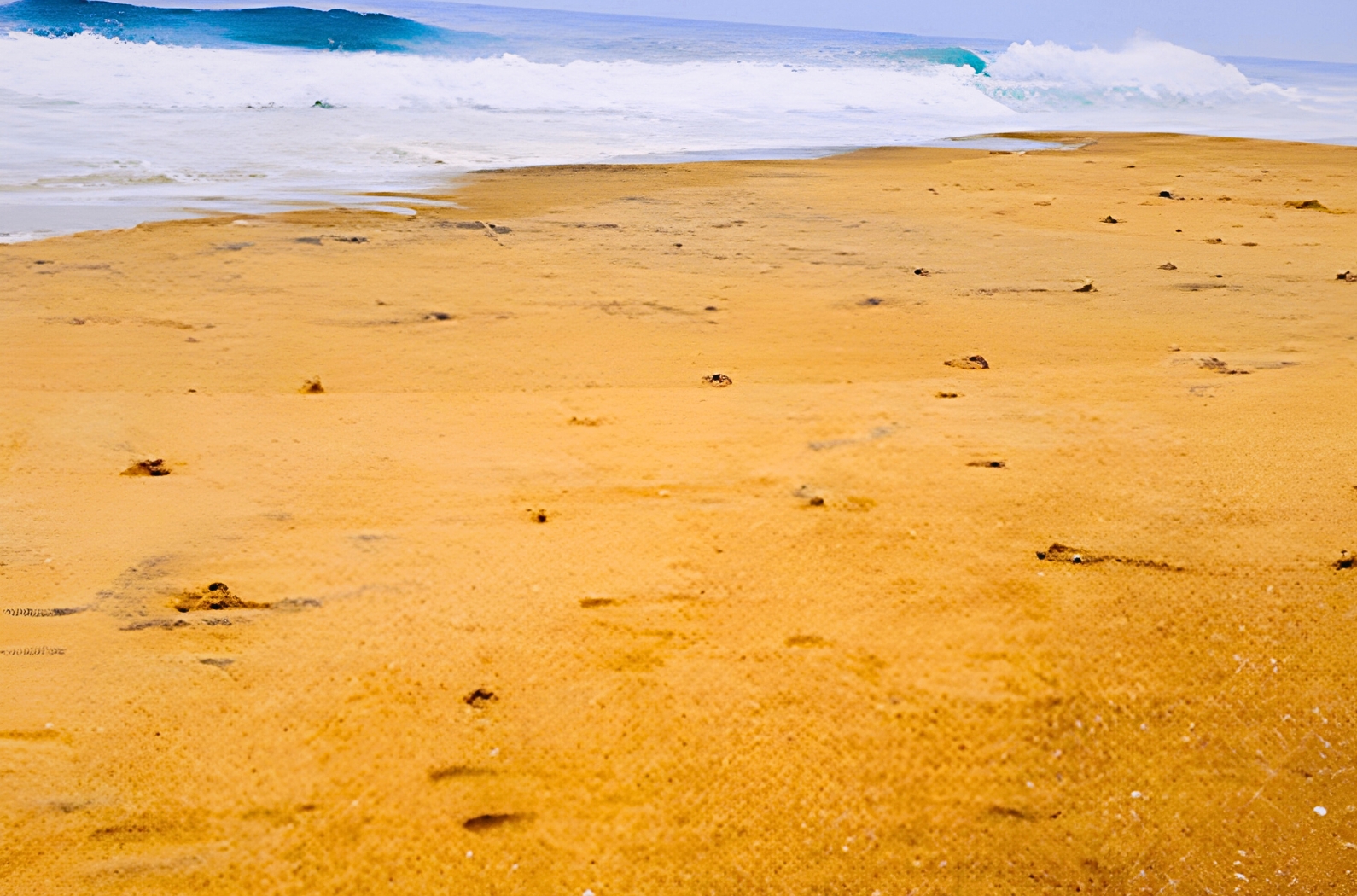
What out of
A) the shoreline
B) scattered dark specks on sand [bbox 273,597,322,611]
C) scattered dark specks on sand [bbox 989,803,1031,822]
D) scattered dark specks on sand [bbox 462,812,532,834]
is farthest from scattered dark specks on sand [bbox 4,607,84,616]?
the shoreline

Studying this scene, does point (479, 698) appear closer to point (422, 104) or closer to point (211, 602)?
point (211, 602)

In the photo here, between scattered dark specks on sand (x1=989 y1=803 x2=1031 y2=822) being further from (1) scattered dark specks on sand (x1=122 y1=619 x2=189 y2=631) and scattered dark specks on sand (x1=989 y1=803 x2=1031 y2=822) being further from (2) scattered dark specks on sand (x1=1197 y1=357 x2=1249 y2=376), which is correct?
(2) scattered dark specks on sand (x1=1197 y1=357 x2=1249 y2=376)

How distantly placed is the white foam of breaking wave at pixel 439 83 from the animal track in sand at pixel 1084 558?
18.4 metres

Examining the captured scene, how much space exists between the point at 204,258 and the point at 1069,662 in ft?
19.3

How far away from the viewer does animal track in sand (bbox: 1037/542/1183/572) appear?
2.64 m

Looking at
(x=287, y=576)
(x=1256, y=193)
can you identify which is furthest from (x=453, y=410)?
(x=1256, y=193)

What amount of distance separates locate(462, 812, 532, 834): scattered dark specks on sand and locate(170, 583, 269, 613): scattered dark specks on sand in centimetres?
99

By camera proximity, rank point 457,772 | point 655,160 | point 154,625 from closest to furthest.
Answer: point 457,772 → point 154,625 → point 655,160

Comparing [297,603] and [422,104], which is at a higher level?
[422,104]

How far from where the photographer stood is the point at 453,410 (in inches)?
151

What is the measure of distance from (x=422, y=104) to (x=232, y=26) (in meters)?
12.9

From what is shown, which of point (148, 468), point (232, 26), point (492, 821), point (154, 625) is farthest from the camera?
point (232, 26)

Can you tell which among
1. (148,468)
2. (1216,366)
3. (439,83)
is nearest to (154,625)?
(148,468)

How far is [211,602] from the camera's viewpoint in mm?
2494
